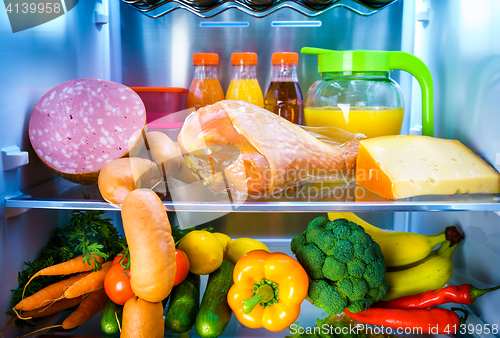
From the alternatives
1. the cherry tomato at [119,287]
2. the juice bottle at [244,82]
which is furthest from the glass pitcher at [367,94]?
the cherry tomato at [119,287]

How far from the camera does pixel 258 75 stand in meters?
1.29

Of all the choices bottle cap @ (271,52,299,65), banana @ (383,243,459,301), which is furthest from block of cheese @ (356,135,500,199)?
bottle cap @ (271,52,299,65)

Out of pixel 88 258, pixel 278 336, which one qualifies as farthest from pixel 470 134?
pixel 88 258

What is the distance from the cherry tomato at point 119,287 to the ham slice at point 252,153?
12.6 inches

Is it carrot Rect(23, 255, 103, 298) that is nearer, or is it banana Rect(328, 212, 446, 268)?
carrot Rect(23, 255, 103, 298)

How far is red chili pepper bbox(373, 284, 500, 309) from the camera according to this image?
91cm

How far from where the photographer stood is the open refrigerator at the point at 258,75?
32.6 inches

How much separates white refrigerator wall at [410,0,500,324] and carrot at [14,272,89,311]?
1076 mm

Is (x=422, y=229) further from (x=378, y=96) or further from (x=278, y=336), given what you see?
(x=278, y=336)

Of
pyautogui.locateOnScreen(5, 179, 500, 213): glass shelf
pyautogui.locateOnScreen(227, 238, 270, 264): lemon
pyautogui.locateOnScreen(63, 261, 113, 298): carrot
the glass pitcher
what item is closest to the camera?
pyautogui.locateOnScreen(5, 179, 500, 213): glass shelf

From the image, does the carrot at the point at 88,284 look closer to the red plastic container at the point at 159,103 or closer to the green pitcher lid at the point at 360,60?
the red plastic container at the point at 159,103

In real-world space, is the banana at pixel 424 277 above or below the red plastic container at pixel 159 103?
below

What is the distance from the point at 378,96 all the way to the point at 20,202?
98 cm

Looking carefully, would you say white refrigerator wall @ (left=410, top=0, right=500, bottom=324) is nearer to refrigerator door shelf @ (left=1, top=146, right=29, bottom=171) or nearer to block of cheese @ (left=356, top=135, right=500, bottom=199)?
block of cheese @ (left=356, top=135, right=500, bottom=199)
